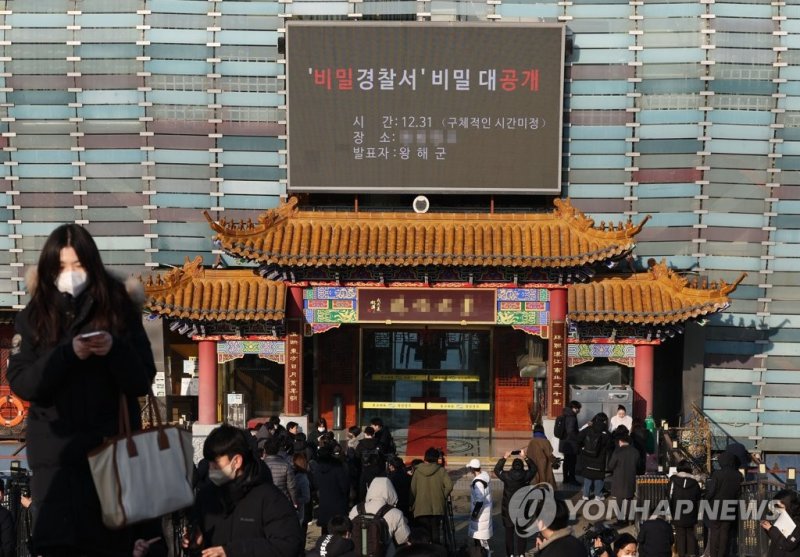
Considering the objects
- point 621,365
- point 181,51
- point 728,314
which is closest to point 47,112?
point 181,51

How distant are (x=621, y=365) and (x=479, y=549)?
337 inches

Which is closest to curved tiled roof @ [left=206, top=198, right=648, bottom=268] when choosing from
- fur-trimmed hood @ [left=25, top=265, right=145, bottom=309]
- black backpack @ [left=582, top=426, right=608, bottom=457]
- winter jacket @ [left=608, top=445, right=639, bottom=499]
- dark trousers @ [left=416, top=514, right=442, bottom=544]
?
black backpack @ [left=582, top=426, right=608, bottom=457]

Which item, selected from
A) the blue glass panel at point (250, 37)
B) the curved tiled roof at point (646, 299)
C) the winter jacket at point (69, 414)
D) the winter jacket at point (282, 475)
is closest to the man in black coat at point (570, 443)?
the curved tiled roof at point (646, 299)

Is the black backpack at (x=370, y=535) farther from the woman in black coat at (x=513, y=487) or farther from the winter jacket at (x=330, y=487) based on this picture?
the woman in black coat at (x=513, y=487)

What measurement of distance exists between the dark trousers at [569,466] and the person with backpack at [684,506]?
479cm

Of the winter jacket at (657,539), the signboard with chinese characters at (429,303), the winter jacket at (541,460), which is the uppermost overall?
the signboard with chinese characters at (429,303)

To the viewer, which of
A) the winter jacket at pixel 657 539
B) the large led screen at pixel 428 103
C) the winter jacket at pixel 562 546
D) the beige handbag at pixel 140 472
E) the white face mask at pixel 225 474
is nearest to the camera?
the beige handbag at pixel 140 472

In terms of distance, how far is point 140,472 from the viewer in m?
4.68

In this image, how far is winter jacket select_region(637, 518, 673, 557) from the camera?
10906mm

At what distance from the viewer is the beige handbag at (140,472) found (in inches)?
180

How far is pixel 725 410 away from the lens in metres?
21.5

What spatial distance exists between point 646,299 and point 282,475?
1019 cm

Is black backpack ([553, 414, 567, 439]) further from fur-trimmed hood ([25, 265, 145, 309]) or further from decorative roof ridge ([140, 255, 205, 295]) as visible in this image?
fur-trimmed hood ([25, 265, 145, 309])

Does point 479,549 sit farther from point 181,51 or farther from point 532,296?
point 181,51
